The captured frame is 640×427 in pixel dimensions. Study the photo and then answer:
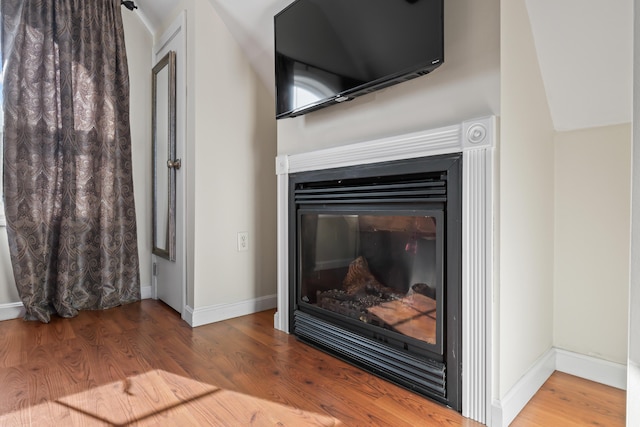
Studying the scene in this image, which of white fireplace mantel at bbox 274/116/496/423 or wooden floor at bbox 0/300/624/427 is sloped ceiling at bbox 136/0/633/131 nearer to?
white fireplace mantel at bbox 274/116/496/423

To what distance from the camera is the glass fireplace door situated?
1443mm

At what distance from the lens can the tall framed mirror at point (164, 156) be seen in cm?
258

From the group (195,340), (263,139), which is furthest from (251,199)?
(195,340)

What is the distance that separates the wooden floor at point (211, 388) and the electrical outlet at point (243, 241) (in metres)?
0.62

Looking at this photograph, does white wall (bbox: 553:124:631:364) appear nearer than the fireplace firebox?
No

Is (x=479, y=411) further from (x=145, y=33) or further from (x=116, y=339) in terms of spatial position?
(x=145, y=33)

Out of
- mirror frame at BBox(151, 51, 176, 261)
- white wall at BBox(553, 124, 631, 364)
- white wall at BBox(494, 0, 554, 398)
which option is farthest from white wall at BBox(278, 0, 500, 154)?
mirror frame at BBox(151, 51, 176, 261)

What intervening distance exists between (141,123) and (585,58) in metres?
2.97

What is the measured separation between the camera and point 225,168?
248 cm

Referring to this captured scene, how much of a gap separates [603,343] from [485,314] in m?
0.75

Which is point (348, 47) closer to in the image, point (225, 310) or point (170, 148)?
point (170, 148)

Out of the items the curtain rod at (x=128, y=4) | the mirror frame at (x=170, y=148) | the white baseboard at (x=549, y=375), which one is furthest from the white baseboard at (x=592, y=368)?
the curtain rod at (x=128, y=4)

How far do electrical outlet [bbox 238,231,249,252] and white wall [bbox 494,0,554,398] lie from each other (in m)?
1.74

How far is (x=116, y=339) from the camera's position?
81.9 inches
